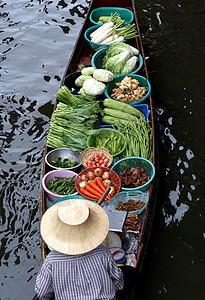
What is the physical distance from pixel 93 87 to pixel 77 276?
140 inches

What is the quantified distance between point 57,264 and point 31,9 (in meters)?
9.05

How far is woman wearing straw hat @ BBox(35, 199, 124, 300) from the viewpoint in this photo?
9.17 ft

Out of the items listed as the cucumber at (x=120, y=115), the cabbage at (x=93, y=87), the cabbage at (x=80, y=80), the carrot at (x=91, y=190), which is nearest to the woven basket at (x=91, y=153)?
the carrot at (x=91, y=190)

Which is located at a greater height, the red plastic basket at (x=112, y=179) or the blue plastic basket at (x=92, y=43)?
the blue plastic basket at (x=92, y=43)

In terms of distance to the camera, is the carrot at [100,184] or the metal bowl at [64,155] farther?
the metal bowl at [64,155]

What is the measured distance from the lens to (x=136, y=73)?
6562 mm

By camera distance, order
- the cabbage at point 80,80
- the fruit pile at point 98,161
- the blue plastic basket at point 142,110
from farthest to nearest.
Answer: the cabbage at point 80,80 < the blue plastic basket at point 142,110 < the fruit pile at point 98,161

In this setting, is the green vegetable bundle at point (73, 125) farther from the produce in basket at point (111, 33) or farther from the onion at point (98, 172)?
the produce in basket at point (111, 33)

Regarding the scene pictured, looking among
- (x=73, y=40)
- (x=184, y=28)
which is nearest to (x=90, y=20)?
(x=73, y=40)

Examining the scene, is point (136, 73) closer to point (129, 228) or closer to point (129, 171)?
point (129, 171)

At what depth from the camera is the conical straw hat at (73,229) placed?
2.80 meters

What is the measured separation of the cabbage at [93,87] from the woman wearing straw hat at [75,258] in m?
3.05

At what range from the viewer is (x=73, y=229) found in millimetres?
2857

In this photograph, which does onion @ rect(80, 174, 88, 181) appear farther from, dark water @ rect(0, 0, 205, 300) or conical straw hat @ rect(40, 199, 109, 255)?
conical straw hat @ rect(40, 199, 109, 255)
